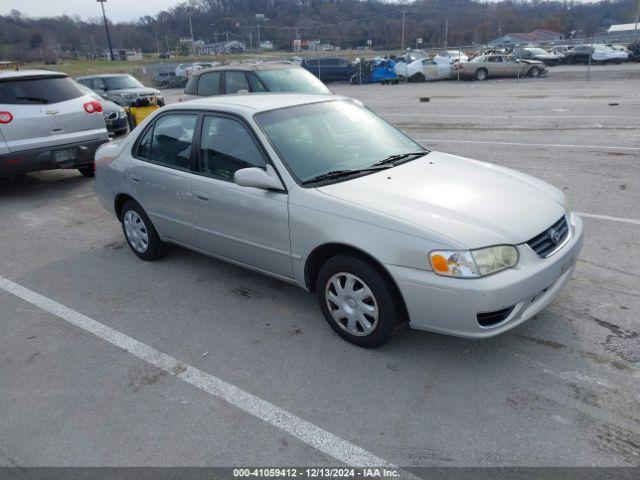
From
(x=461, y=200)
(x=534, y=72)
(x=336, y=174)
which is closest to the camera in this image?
(x=461, y=200)

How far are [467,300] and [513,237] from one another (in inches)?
19.5

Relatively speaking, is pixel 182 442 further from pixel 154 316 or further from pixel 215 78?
pixel 215 78

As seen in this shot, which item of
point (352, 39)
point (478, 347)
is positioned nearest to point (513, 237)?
point (478, 347)

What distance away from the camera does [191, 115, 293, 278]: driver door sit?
3707 millimetres

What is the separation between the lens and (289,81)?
9562 mm

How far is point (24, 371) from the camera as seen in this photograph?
3.46 metres

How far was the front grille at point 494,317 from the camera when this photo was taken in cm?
297

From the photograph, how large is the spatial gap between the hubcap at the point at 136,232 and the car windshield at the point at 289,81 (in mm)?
4811

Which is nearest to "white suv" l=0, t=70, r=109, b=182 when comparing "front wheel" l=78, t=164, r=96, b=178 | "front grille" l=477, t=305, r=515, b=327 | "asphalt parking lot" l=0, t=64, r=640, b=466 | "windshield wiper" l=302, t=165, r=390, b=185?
"front wheel" l=78, t=164, r=96, b=178

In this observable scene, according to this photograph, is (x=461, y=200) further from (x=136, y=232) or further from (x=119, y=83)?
(x=119, y=83)

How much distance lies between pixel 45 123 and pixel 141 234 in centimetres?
377

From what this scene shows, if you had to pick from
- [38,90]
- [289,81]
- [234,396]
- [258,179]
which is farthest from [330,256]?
[289,81]

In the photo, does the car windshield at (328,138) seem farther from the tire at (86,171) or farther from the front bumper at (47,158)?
the tire at (86,171)

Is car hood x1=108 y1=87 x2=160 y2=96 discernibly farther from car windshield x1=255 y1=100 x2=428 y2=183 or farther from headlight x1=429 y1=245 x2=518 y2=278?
headlight x1=429 y1=245 x2=518 y2=278
